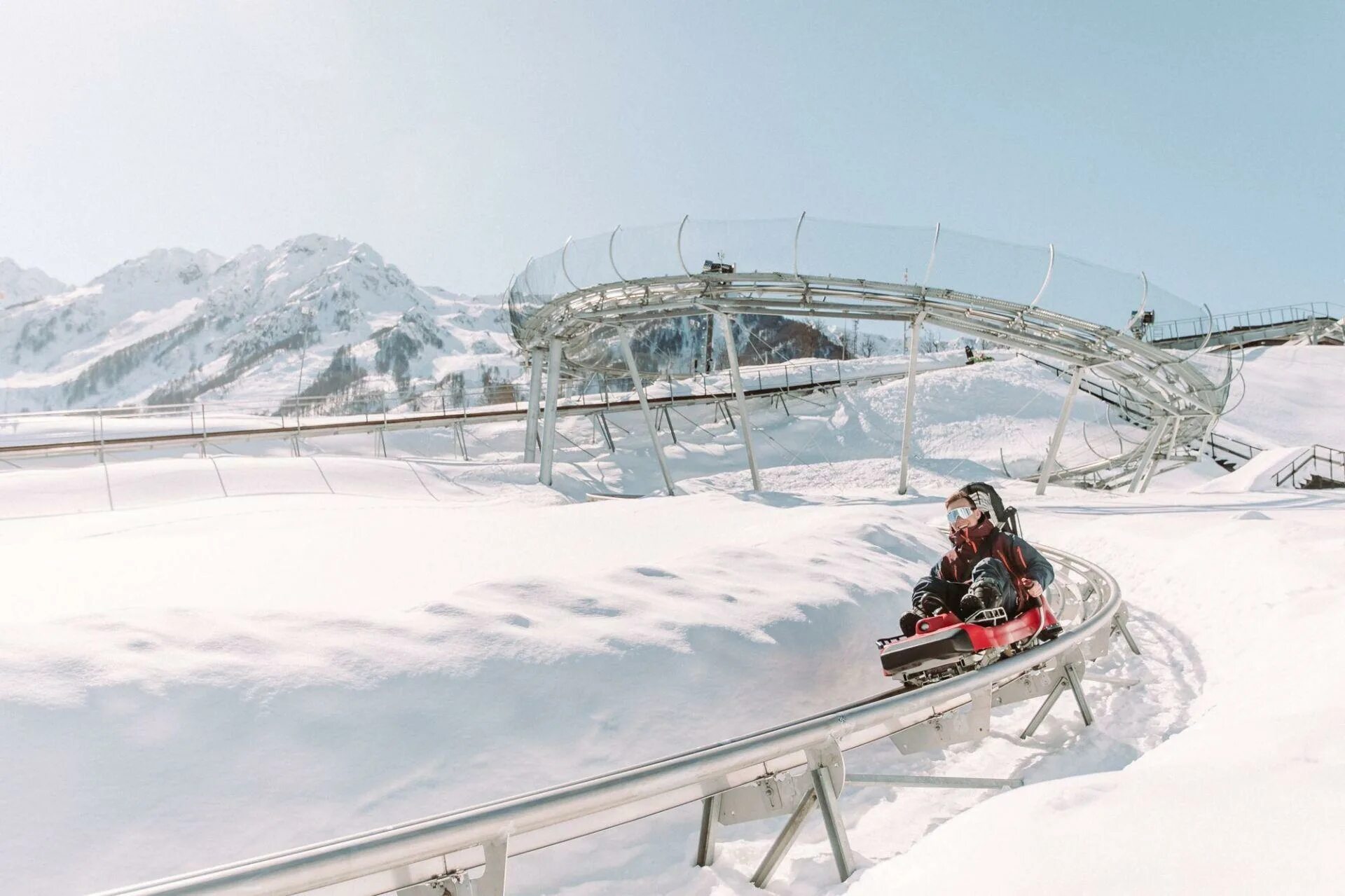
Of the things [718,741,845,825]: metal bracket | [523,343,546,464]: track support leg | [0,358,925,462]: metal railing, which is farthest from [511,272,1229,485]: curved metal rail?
[718,741,845,825]: metal bracket

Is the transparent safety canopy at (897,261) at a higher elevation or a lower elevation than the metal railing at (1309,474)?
higher

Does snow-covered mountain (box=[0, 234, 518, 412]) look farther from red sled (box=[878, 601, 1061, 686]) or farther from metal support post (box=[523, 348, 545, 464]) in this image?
red sled (box=[878, 601, 1061, 686])

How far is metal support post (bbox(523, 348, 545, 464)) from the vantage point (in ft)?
77.3

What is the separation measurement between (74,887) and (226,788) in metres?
0.61

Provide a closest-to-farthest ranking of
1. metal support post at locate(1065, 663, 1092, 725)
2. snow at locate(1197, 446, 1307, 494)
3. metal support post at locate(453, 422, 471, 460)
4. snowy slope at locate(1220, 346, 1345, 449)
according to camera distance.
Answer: metal support post at locate(1065, 663, 1092, 725) < snow at locate(1197, 446, 1307, 494) < metal support post at locate(453, 422, 471, 460) < snowy slope at locate(1220, 346, 1345, 449)

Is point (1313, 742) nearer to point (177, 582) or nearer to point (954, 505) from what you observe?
point (954, 505)

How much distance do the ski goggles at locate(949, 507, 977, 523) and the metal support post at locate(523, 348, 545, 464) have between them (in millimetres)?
18442

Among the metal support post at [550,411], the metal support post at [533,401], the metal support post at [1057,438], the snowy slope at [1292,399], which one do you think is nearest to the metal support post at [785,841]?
the metal support post at [1057,438]

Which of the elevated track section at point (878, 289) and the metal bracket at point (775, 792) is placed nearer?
the metal bracket at point (775, 792)

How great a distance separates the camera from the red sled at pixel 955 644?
454cm

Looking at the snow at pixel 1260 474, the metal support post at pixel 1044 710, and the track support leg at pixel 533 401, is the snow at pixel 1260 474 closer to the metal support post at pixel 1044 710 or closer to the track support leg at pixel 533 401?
the track support leg at pixel 533 401

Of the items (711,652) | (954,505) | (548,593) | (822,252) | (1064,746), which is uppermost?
(822,252)

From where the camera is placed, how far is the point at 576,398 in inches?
1307

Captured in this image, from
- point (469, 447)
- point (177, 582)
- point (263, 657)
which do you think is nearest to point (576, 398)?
point (469, 447)
